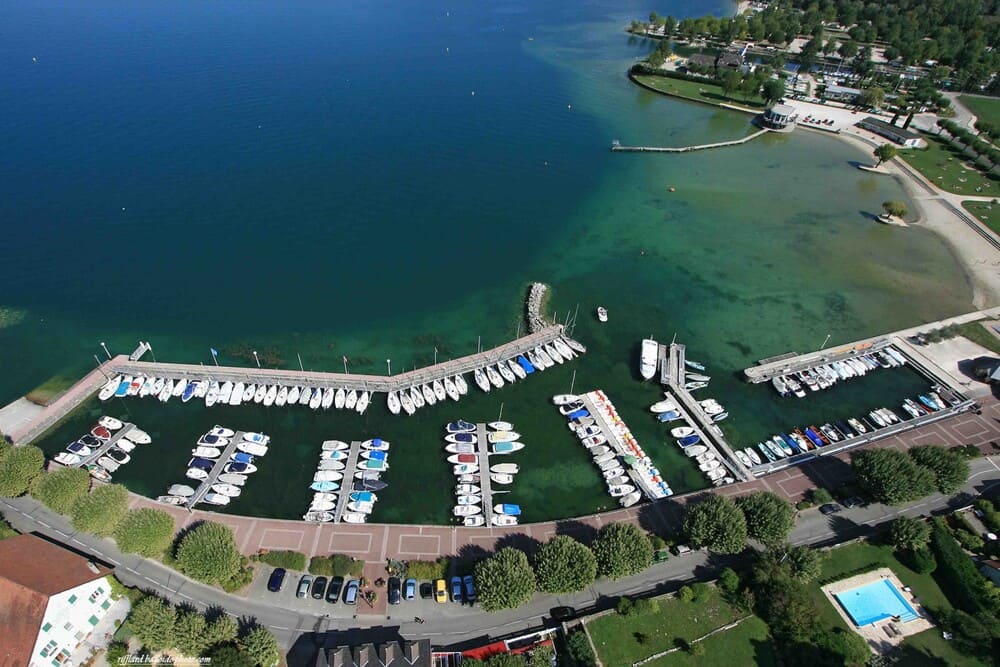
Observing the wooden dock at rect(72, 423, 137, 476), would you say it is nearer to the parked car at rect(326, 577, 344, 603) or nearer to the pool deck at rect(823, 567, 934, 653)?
the parked car at rect(326, 577, 344, 603)

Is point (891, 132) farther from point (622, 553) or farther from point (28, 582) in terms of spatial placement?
point (28, 582)

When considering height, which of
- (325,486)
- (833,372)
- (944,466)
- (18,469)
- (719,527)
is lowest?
(325,486)

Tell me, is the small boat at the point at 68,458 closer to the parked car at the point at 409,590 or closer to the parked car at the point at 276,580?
the parked car at the point at 276,580

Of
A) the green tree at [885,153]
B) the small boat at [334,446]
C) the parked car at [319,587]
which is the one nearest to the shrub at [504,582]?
the parked car at [319,587]

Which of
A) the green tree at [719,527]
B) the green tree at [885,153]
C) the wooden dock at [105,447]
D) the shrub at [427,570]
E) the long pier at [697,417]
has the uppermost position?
the green tree at [885,153]

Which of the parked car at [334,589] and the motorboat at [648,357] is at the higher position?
the motorboat at [648,357]

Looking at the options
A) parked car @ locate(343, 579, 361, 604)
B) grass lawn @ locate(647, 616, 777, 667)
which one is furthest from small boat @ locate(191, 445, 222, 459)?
grass lawn @ locate(647, 616, 777, 667)

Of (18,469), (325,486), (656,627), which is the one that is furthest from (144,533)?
(656,627)

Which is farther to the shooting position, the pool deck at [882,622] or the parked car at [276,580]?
the parked car at [276,580]
